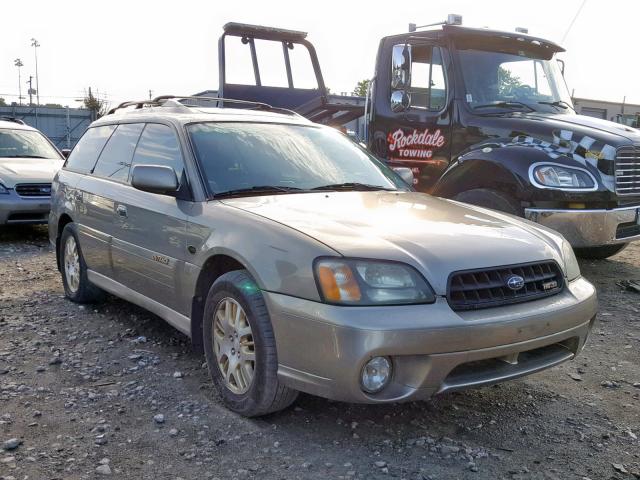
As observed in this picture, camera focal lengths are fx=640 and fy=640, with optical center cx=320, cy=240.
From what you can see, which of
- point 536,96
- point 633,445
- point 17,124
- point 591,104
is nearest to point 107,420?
point 633,445

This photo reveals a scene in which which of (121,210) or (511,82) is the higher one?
(511,82)

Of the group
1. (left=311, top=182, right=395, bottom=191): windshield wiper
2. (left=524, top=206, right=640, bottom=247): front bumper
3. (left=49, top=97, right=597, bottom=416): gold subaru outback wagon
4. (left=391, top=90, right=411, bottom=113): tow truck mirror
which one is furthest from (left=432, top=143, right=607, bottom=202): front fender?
Result: (left=311, top=182, right=395, bottom=191): windshield wiper

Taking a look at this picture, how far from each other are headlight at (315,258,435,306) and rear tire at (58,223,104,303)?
9.94 ft

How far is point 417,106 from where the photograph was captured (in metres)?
6.51

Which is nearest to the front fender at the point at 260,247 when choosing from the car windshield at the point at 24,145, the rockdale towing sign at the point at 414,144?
the rockdale towing sign at the point at 414,144

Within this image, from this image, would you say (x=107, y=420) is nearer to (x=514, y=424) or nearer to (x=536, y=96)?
(x=514, y=424)

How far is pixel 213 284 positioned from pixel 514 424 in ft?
5.65

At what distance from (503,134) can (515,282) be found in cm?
330

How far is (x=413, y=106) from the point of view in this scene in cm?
653

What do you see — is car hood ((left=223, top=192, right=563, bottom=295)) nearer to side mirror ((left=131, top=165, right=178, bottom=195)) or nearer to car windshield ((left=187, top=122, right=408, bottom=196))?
car windshield ((left=187, top=122, right=408, bottom=196))

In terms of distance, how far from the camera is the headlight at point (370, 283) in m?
2.78

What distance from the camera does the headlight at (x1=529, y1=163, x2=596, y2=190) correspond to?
5.47 meters

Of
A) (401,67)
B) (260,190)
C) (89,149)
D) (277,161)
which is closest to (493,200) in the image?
(401,67)

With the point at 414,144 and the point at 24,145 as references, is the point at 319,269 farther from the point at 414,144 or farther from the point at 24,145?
the point at 24,145
